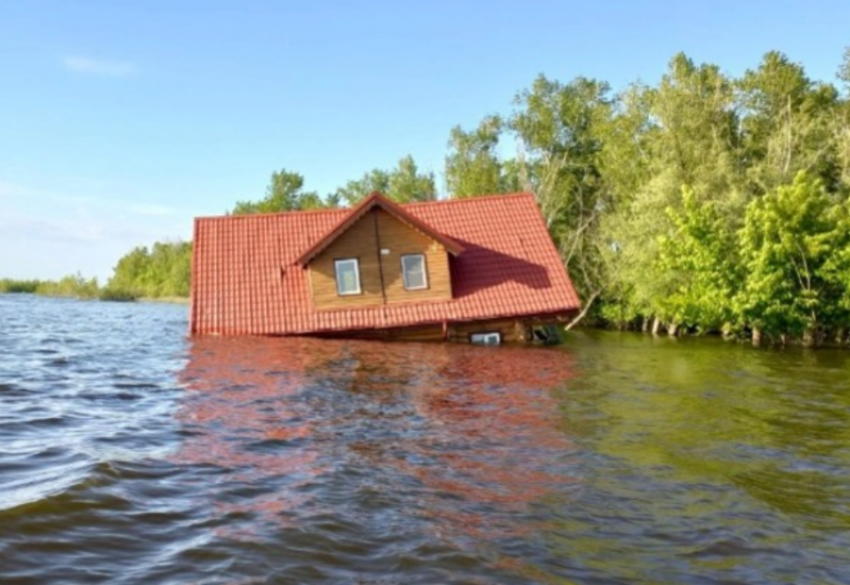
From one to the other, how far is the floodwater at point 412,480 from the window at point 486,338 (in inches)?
387

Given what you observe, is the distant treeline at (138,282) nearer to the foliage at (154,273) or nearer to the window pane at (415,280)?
the foliage at (154,273)

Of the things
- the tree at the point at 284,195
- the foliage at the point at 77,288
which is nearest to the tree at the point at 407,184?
the tree at the point at 284,195

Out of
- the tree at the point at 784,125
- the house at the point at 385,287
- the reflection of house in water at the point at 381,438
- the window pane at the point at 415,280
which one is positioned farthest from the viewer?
the tree at the point at 784,125

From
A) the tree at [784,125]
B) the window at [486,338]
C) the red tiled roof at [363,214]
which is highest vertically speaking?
the tree at [784,125]

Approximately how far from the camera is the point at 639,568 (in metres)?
5.60

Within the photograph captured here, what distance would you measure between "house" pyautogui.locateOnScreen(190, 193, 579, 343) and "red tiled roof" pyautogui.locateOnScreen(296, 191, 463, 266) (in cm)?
4

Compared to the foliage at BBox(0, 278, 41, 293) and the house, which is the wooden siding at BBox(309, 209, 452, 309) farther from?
the foliage at BBox(0, 278, 41, 293)

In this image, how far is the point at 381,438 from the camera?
9883 mm

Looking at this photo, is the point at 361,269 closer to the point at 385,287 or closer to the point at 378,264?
the point at 378,264

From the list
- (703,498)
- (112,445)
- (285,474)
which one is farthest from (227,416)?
(703,498)

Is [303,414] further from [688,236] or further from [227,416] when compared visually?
[688,236]

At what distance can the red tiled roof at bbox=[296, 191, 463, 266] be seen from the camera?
25953 mm

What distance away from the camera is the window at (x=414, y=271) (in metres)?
26.8

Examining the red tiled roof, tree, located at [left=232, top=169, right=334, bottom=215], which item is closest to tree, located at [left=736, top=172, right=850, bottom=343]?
the red tiled roof
